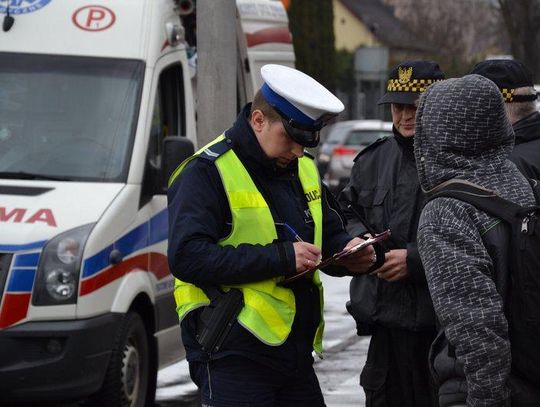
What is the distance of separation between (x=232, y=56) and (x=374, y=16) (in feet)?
256

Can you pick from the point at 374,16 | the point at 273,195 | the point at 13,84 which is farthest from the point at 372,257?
the point at 374,16

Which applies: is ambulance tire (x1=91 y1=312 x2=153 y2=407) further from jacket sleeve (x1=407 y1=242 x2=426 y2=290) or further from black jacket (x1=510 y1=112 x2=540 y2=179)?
black jacket (x1=510 y1=112 x2=540 y2=179)

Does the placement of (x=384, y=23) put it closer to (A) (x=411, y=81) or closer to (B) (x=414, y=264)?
(A) (x=411, y=81)

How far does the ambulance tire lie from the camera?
7160 millimetres

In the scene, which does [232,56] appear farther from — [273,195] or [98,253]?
[273,195]

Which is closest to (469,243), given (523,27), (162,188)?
(162,188)

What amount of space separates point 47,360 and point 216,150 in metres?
2.76

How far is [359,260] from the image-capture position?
4.63 m

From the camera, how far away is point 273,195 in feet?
14.5

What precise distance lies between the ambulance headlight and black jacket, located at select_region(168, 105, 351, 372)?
8.26 ft

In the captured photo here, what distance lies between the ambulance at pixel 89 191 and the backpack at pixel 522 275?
3.48 metres

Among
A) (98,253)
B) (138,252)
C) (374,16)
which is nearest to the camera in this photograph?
(98,253)

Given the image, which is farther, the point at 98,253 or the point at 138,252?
the point at 138,252

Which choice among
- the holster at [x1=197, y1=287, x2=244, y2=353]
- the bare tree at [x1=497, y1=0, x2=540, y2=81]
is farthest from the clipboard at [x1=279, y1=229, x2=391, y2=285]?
the bare tree at [x1=497, y1=0, x2=540, y2=81]
